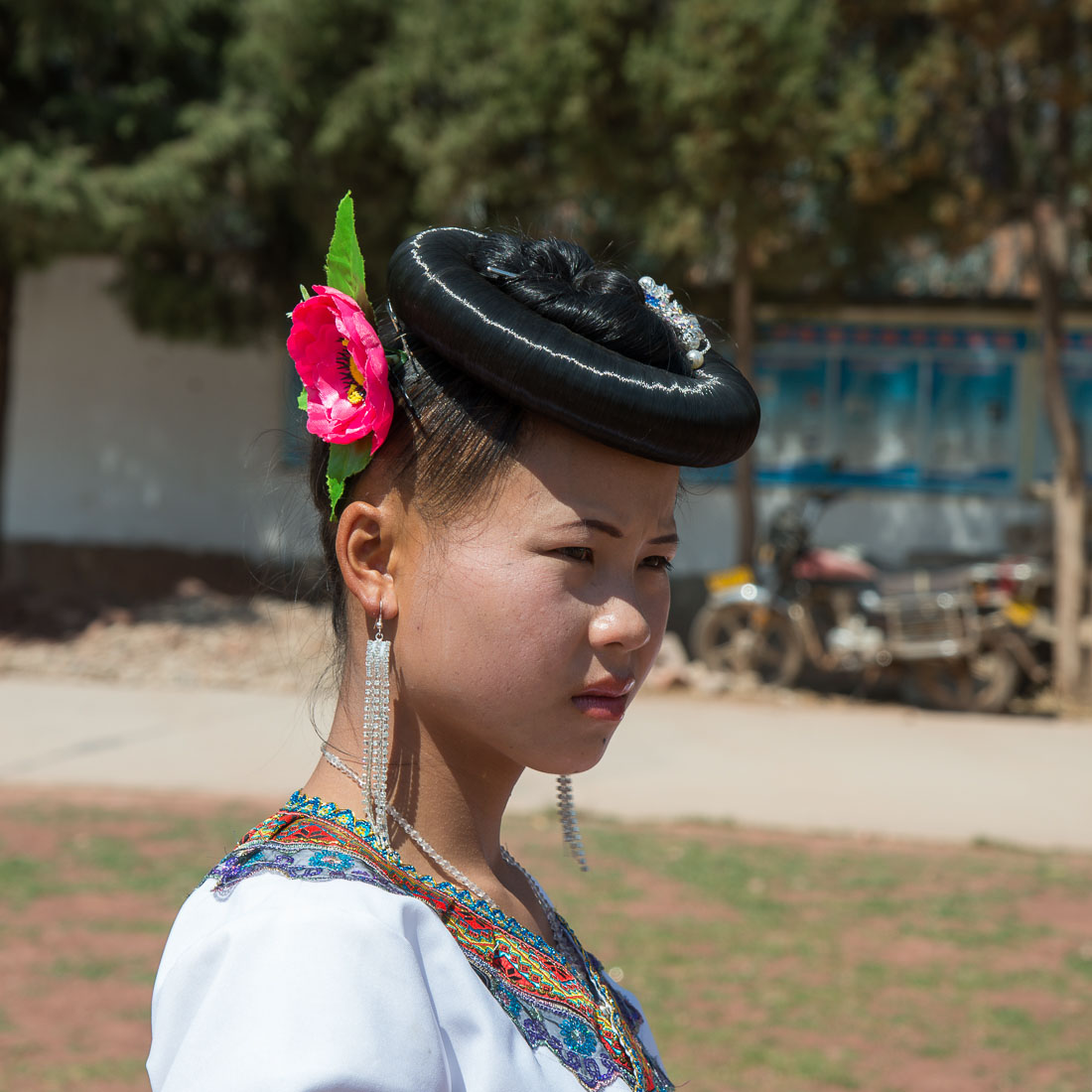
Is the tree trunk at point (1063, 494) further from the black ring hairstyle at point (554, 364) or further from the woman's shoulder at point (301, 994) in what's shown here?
the woman's shoulder at point (301, 994)

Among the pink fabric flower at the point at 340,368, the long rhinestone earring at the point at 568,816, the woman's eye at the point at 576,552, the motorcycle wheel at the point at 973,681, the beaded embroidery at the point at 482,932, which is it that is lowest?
the motorcycle wheel at the point at 973,681

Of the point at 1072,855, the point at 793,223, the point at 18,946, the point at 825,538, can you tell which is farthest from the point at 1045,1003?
the point at 825,538

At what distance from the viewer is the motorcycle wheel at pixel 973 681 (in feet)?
30.0

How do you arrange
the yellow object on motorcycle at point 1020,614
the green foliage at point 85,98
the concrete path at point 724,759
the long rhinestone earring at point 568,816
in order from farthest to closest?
the green foliage at point 85,98 < the yellow object on motorcycle at point 1020,614 < the concrete path at point 724,759 < the long rhinestone earring at point 568,816

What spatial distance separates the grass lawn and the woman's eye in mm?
2745

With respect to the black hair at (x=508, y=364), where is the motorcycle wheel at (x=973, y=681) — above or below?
below

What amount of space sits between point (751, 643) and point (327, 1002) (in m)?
8.89

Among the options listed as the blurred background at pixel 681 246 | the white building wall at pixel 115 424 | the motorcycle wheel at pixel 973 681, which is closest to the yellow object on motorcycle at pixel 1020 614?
the blurred background at pixel 681 246

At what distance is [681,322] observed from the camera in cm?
130

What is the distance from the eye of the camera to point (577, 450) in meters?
1.20

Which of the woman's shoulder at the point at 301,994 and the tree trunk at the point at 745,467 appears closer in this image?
the woman's shoulder at the point at 301,994

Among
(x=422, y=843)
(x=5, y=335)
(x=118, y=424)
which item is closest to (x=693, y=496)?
(x=422, y=843)

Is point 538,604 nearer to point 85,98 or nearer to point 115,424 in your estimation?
point 85,98

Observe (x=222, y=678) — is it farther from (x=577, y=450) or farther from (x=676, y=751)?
(x=577, y=450)
